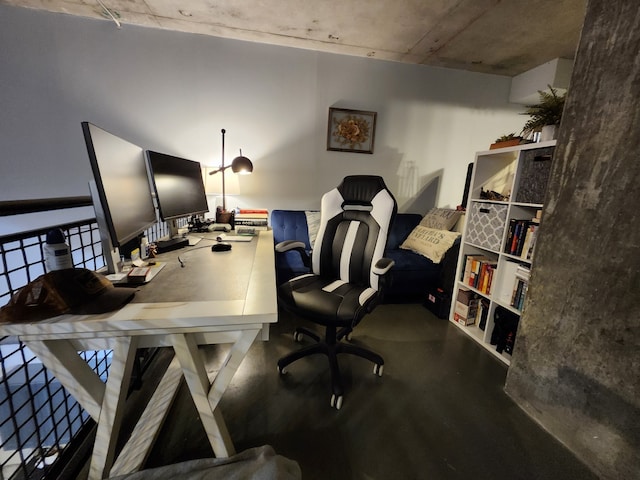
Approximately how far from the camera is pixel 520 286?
1.71m

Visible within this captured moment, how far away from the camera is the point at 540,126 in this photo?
5.54 ft

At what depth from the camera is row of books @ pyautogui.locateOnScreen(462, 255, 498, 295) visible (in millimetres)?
1979

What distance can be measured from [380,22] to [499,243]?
81.0 inches

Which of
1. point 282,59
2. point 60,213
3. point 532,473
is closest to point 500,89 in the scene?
point 282,59

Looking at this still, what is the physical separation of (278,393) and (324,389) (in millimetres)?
264

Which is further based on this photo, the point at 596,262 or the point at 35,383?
the point at 35,383

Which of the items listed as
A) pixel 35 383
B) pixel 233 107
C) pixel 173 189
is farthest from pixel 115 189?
pixel 35 383

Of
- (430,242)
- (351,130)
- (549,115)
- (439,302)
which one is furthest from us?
(351,130)

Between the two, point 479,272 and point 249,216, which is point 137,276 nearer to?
point 249,216

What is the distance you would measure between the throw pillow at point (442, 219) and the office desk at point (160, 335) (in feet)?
7.04

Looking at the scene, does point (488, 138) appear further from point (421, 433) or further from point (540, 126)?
point (421, 433)

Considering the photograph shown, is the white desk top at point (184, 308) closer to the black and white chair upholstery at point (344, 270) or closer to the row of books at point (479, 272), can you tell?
the black and white chair upholstery at point (344, 270)

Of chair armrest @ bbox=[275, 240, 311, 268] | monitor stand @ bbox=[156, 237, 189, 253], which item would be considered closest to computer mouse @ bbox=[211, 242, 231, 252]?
monitor stand @ bbox=[156, 237, 189, 253]

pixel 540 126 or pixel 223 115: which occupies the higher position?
pixel 223 115
